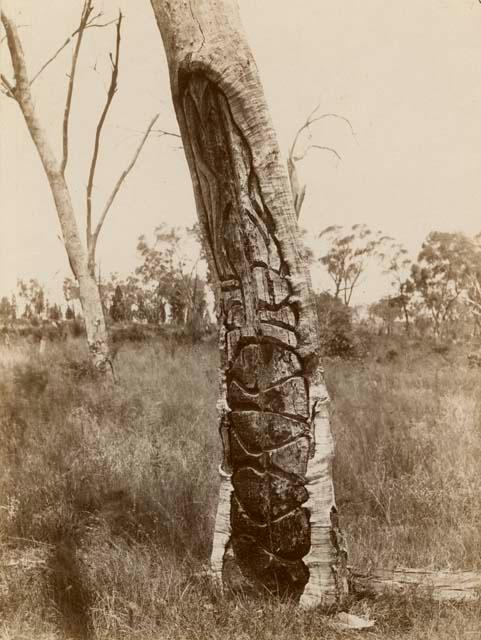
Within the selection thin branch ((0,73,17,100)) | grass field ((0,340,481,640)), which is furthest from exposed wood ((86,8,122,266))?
grass field ((0,340,481,640))

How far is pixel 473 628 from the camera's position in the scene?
2.34 metres

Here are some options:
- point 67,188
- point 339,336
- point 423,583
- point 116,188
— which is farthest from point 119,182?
point 423,583

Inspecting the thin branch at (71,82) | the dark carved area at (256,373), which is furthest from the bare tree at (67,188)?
the dark carved area at (256,373)

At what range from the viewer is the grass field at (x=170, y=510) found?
2441 millimetres

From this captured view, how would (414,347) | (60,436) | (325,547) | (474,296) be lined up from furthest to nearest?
1. (414,347)
2. (474,296)
3. (60,436)
4. (325,547)

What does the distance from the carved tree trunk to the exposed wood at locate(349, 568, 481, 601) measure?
0.69 feet

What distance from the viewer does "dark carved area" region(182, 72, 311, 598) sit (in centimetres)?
248

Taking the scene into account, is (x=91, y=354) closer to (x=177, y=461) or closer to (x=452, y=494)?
(x=177, y=461)

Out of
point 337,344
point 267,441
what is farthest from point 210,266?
point 337,344

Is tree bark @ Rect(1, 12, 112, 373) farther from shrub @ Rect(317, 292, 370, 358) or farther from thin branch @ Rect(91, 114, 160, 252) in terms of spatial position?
shrub @ Rect(317, 292, 370, 358)

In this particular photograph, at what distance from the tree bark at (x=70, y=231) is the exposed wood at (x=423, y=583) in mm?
6724

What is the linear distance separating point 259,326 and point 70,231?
7115mm

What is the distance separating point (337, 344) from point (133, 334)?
6.84 meters

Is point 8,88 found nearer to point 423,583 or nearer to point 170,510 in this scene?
point 170,510
